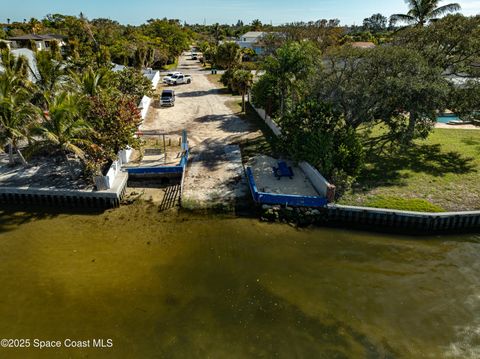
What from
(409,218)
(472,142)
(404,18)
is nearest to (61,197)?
(409,218)

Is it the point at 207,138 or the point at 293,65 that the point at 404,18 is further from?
the point at 207,138

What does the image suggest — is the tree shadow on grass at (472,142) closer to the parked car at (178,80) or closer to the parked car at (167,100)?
the parked car at (167,100)

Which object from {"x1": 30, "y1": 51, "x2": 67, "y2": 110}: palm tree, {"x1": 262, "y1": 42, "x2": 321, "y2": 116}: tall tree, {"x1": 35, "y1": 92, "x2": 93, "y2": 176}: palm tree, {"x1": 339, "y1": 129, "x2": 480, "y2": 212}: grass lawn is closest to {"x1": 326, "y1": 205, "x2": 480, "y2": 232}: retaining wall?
{"x1": 339, "y1": 129, "x2": 480, "y2": 212}: grass lawn

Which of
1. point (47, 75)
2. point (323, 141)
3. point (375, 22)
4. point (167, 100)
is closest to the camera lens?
point (323, 141)

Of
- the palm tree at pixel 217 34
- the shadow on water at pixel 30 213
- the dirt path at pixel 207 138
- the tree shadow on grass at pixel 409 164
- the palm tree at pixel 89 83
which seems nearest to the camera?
the shadow on water at pixel 30 213

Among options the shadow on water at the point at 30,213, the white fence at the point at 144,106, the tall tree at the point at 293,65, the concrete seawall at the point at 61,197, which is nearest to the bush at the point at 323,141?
the tall tree at the point at 293,65

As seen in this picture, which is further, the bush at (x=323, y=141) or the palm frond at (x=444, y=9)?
the palm frond at (x=444, y=9)

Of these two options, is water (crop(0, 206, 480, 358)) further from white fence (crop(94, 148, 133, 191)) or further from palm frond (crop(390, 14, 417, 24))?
palm frond (crop(390, 14, 417, 24))
